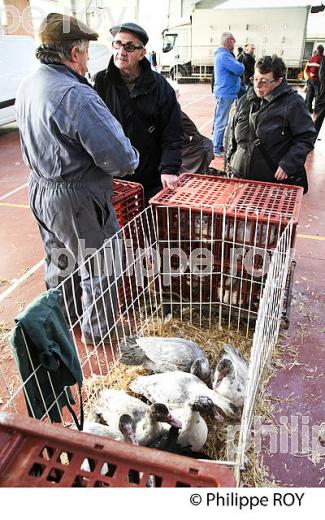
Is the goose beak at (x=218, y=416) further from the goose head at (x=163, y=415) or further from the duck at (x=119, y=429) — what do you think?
the duck at (x=119, y=429)

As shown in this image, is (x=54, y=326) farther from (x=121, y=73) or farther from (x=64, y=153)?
(x=121, y=73)

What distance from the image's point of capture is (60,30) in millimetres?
1913

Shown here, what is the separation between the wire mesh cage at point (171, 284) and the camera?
91.5 inches

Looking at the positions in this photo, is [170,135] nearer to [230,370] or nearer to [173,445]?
[230,370]

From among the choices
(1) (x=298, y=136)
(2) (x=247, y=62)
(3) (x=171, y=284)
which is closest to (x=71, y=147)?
(3) (x=171, y=284)

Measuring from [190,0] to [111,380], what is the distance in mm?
22988

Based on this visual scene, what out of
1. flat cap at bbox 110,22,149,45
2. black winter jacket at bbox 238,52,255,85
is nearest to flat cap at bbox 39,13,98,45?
flat cap at bbox 110,22,149,45

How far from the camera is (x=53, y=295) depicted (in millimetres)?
1368

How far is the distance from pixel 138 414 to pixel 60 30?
187 cm

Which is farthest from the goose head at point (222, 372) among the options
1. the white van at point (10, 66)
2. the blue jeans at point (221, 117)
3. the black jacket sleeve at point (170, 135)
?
the white van at point (10, 66)

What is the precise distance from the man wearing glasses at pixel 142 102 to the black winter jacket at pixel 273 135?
611 mm

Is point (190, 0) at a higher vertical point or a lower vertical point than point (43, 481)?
higher

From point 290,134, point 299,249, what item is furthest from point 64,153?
point 299,249

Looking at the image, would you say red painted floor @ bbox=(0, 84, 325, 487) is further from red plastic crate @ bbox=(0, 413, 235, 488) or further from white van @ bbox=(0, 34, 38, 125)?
white van @ bbox=(0, 34, 38, 125)
